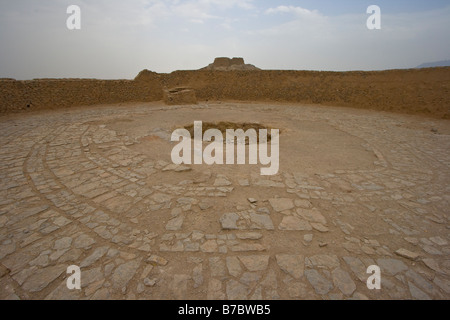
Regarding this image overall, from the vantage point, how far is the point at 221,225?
116 inches

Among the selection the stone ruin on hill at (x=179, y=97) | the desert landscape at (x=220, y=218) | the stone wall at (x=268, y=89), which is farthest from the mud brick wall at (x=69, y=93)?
the desert landscape at (x=220, y=218)

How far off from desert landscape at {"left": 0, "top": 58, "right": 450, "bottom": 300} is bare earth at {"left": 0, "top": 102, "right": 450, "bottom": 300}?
2 centimetres

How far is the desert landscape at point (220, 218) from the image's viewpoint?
7.11ft

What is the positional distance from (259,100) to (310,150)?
11858mm

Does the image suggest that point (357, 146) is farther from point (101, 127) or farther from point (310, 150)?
point (101, 127)

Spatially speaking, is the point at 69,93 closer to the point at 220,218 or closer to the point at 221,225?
the point at 220,218

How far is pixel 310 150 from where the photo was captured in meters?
5.85

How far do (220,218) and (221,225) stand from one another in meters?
0.15

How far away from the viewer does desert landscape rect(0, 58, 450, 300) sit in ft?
7.11

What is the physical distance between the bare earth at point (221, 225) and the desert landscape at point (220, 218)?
0.06 feet

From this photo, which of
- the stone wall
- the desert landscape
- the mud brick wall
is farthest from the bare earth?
the stone wall

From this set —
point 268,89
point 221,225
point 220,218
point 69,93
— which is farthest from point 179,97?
point 221,225

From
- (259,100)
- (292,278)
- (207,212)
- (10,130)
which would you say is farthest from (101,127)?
(259,100)

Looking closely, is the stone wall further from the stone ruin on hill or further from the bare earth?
the bare earth
